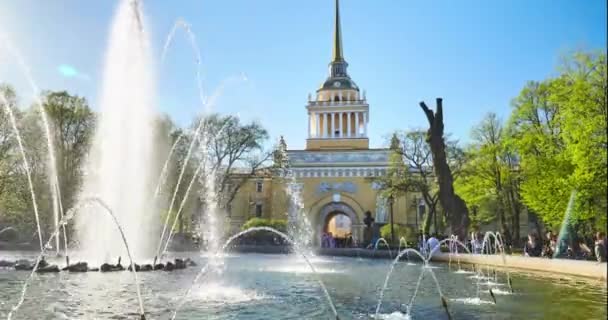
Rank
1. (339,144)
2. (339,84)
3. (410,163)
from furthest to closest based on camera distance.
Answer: (339,84) → (339,144) → (410,163)

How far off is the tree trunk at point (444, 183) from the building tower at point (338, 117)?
3043 centimetres

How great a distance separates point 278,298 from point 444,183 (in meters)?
13.0

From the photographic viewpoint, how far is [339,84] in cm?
5688

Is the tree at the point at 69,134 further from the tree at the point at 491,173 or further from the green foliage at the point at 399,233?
the tree at the point at 491,173

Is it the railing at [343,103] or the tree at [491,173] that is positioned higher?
the railing at [343,103]

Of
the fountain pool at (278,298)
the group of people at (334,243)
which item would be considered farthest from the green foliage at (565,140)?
the group of people at (334,243)

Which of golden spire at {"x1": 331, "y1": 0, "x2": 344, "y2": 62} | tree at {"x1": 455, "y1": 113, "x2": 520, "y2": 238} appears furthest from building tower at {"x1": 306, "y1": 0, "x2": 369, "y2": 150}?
tree at {"x1": 455, "y1": 113, "x2": 520, "y2": 238}

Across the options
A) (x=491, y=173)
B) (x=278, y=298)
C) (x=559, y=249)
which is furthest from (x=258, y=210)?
(x=278, y=298)

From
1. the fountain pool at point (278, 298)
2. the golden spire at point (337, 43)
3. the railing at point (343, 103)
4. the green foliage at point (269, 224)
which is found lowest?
the fountain pool at point (278, 298)

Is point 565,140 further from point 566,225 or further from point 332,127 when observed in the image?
point 332,127

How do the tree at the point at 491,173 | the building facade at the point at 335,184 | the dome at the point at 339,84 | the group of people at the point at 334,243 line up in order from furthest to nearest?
the dome at the point at 339,84, the building facade at the point at 335,184, the group of people at the point at 334,243, the tree at the point at 491,173

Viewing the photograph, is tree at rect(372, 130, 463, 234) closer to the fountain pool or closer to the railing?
the fountain pool

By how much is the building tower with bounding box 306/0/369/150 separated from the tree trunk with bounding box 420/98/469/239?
99.8 feet

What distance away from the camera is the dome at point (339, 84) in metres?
56.5
